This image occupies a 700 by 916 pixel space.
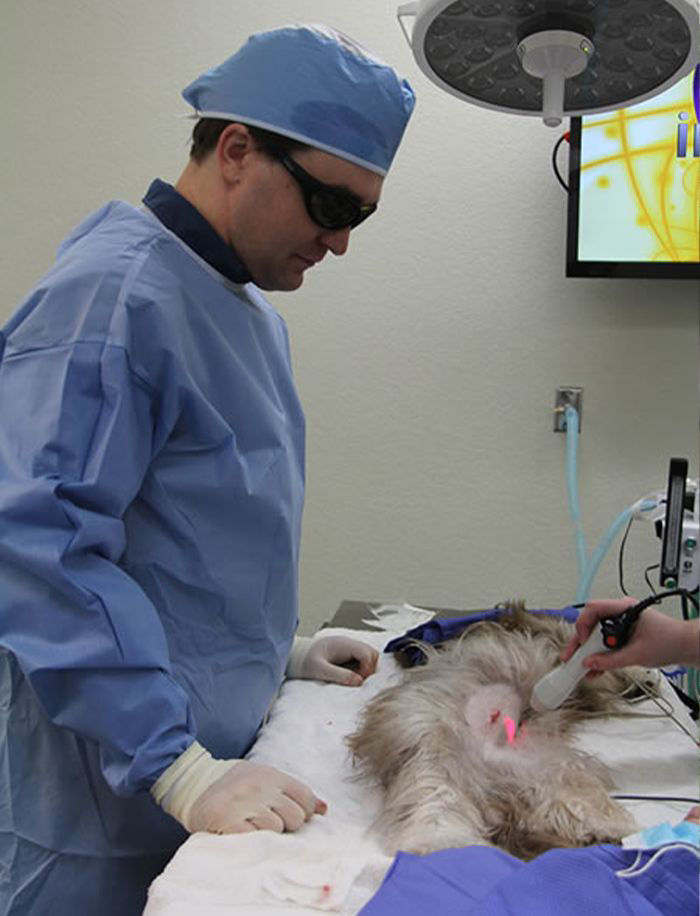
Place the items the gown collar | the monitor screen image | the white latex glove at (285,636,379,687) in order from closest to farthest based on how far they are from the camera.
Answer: the gown collar
the white latex glove at (285,636,379,687)
the monitor screen image

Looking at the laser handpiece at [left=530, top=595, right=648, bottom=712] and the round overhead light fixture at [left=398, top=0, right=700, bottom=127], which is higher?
the round overhead light fixture at [left=398, top=0, right=700, bottom=127]

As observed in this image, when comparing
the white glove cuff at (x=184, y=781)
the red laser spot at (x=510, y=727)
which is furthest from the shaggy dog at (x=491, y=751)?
the white glove cuff at (x=184, y=781)

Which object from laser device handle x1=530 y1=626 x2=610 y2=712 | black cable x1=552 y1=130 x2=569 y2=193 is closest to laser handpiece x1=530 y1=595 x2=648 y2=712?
laser device handle x1=530 y1=626 x2=610 y2=712

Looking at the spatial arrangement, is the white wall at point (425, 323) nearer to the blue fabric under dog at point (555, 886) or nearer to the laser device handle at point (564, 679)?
the laser device handle at point (564, 679)

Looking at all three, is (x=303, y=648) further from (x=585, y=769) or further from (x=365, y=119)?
(x=365, y=119)

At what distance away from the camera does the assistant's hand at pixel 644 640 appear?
955mm

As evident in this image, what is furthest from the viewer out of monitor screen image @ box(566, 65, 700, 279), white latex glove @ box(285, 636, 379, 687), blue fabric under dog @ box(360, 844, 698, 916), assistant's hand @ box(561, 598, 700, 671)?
monitor screen image @ box(566, 65, 700, 279)

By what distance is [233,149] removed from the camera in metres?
1.27

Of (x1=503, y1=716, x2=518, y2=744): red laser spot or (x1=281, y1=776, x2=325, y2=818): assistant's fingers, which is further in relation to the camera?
(x1=503, y1=716, x2=518, y2=744): red laser spot

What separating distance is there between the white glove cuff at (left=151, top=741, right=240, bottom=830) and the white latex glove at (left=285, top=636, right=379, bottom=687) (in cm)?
53

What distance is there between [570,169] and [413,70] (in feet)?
1.93

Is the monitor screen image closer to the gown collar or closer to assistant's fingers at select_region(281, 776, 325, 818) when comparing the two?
the gown collar

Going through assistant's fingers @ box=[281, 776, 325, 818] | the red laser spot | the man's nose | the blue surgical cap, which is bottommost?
the red laser spot

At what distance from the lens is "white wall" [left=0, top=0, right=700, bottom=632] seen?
2520 millimetres
